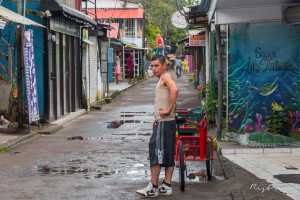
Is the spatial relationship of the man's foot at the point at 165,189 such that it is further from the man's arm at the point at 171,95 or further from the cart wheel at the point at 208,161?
the cart wheel at the point at 208,161

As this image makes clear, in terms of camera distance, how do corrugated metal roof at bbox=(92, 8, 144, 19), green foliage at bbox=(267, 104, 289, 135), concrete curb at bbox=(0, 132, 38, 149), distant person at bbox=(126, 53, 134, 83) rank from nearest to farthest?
green foliage at bbox=(267, 104, 289, 135), concrete curb at bbox=(0, 132, 38, 149), distant person at bbox=(126, 53, 134, 83), corrugated metal roof at bbox=(92, 8, 144, 19)

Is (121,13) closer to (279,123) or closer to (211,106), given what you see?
(211,106)

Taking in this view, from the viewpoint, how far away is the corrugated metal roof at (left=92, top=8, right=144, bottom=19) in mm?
54703

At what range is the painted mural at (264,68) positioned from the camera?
13977 millimetres

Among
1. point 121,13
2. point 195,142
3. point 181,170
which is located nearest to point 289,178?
point 195,142

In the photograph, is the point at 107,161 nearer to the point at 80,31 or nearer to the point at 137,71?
the point at 80,31

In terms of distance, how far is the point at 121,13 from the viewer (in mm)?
57281

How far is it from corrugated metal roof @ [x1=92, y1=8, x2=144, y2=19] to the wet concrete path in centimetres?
3612

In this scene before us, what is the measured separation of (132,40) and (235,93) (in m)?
46.7

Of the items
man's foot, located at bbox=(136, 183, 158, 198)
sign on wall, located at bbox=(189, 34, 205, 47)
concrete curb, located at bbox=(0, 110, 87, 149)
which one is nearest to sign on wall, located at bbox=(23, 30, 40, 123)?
concrete curb, located at bbox=(0, 110, 87, 149)

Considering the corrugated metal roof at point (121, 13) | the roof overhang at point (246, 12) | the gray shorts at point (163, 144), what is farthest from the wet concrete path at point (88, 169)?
the corrugated metal roof at point (121, 13)

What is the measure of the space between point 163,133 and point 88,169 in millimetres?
2746

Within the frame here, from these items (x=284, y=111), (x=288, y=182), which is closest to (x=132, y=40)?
(x=284, y=111)

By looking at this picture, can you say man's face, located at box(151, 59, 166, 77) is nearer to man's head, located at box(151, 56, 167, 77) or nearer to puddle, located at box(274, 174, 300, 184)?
man's head, located at box(151, 56, 167, 77)
